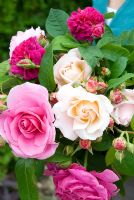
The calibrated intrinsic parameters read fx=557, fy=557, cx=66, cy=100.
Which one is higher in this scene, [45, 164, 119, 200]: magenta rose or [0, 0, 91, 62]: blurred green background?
[0, 0, 91, 62]: blurred green background

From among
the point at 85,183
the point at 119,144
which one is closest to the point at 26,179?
the point at 85,183

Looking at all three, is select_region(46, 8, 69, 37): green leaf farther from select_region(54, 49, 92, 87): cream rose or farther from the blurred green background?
the blurred green background

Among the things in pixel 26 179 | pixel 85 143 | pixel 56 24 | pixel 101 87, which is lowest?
pixel 26 179

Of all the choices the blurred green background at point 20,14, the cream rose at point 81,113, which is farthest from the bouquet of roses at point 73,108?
the blurred green background at point 20,14

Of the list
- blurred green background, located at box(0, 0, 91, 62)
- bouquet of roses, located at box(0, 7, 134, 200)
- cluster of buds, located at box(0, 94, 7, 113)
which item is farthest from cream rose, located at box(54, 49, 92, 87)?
blurred green background, located at box(0, 0, 91, 62)

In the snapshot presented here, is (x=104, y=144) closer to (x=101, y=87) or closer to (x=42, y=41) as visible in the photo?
(x=101, y=87)

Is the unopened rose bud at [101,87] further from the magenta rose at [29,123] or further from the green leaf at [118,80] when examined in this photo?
the magenta rose at [29,123]

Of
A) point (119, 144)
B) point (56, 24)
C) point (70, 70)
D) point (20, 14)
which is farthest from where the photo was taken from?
point (20, 14)

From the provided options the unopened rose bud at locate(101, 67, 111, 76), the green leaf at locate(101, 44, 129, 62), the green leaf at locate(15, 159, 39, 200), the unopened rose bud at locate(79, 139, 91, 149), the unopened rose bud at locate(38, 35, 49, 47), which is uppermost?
the unopened rose bud at locate(38, 35, 49, 47)
